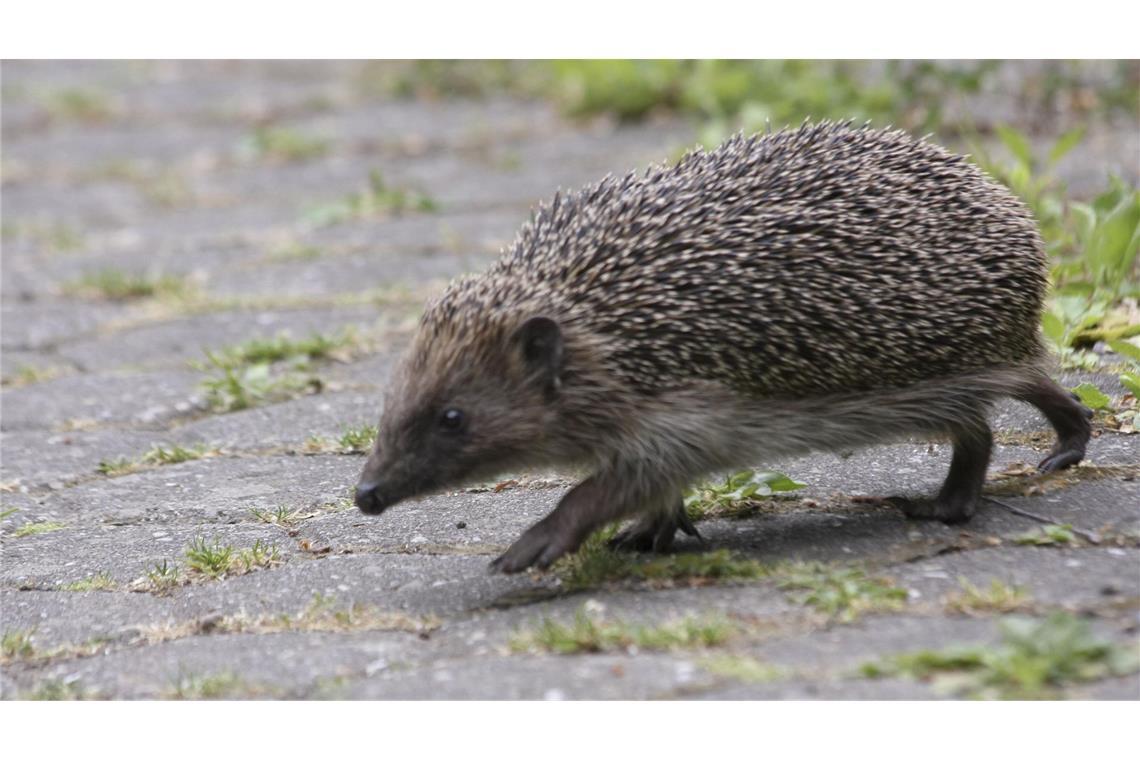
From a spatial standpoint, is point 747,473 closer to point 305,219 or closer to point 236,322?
point 236,322

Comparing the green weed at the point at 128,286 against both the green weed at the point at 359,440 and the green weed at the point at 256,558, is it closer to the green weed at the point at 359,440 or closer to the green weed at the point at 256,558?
the green weed at the point at 359,440

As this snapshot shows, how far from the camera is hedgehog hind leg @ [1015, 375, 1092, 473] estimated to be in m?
5.33

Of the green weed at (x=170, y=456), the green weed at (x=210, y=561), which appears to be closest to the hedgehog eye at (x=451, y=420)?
the green weed at (x=210, y=561)

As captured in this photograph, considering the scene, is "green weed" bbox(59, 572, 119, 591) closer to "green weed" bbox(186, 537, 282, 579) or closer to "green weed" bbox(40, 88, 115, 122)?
"green weed" bbox(186, 537, 282, 579)

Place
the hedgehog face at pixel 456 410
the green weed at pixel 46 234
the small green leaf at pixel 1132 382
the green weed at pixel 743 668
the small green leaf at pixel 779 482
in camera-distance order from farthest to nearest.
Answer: the green weed at pixel 46 234, the small green leaf at pixel 1132 382, the small green leaf at pixel 779 482, the hedgehog face at pixel 456 410, the green weed at pixel 743 668

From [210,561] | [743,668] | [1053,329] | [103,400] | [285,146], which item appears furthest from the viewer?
[285,146]

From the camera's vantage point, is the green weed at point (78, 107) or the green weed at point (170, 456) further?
the green weed at point (78, 107)

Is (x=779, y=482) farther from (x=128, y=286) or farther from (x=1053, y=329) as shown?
(x=128, y=286)

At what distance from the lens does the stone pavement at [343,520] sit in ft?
13.7

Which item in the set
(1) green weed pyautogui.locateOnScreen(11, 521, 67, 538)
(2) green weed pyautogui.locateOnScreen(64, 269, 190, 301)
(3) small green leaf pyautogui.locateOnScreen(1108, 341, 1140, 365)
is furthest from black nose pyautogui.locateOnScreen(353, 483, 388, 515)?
(2) green weed pyautogui.locateOnScreen(64, 269, 190, 301)

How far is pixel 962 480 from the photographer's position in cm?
511

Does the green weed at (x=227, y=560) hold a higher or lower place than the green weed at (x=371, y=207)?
lower

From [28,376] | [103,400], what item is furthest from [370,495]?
[28,376]

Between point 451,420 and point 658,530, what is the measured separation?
0.82m
